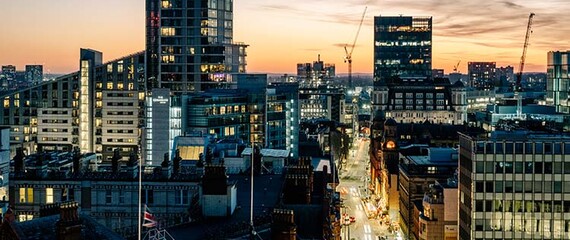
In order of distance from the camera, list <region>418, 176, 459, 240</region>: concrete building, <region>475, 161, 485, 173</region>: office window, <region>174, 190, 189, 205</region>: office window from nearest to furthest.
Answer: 1. <region>174, 190, 189, 205</region>: office window
2. <region>475, 161, 485, 173</region>: office window
3. <region>418, 176, 459, 240</region>: concrete building

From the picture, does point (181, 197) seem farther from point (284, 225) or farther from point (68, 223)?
point (68, 223)

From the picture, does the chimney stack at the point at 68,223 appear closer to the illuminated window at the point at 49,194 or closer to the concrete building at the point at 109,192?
the concrete building at the point at 109,192

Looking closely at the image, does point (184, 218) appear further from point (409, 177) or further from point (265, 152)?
point (409, 177)

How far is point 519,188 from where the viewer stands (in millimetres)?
109750

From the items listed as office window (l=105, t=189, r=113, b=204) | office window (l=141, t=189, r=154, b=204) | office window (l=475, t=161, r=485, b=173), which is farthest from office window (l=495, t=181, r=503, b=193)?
office window (l=105, t=189, r=113, b=204)

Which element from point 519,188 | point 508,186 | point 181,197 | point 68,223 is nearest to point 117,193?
point 181,197

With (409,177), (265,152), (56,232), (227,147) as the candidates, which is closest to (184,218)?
(56,232)

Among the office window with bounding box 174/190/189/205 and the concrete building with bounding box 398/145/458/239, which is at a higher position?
the office window with bounding box 174/190/189/205

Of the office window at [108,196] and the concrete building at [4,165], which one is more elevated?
the concrete building at [4,165]

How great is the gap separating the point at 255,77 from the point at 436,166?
5000cm

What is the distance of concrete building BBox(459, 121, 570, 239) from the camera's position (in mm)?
108938

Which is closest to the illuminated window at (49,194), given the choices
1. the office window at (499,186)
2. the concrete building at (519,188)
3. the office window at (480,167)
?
the concrete building at (519,188)

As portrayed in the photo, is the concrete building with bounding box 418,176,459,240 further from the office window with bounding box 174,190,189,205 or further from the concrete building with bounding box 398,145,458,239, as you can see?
the office window with bounding box 174,190,189,205

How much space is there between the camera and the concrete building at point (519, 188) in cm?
10894
